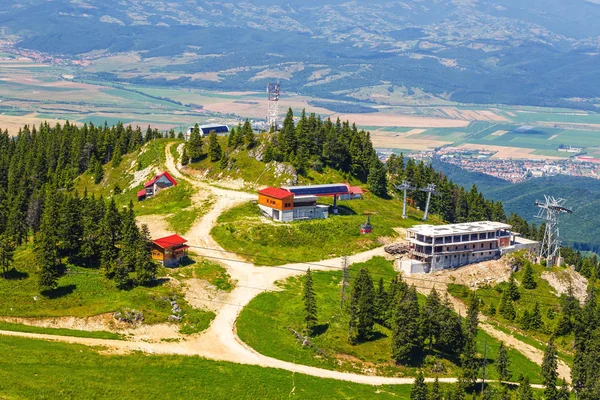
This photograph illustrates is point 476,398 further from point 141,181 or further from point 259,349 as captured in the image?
point 141,181

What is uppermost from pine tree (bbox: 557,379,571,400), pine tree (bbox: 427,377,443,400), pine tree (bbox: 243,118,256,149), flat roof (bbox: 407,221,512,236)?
pine tree (bbox: 243,118,256,149)

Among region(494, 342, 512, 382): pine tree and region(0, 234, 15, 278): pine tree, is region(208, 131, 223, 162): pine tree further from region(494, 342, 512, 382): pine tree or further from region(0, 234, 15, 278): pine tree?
region(494, 342, 512, 382): pine tree

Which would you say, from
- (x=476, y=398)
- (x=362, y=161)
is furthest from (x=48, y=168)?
(x=476, y=398)

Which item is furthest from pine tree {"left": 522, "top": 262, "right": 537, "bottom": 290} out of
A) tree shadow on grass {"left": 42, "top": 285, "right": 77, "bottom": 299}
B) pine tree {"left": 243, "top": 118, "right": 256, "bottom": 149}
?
tree shadow on grass {"left": 42, "top": 285, "right": 77, "bottom": 299}

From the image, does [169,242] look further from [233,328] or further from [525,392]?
[525,392]

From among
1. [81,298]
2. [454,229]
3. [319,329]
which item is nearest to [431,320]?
[319,329]

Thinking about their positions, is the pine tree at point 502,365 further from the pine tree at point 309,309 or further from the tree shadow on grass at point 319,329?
the pine tree at point 309,309
